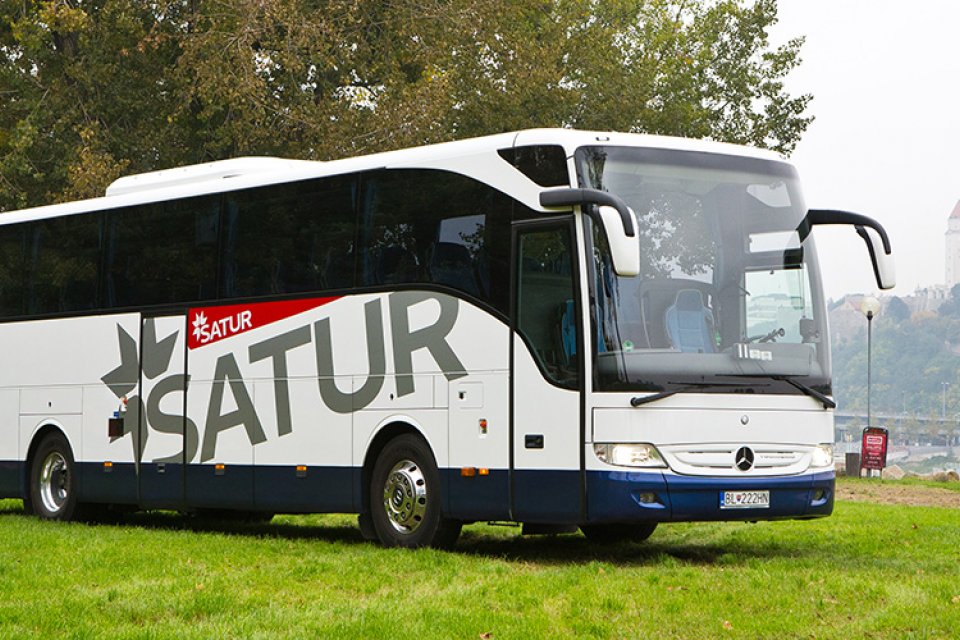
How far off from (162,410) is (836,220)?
7692 millimetres

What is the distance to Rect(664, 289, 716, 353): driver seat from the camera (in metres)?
13.4

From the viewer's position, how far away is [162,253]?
60.1 ft

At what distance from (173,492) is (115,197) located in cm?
373

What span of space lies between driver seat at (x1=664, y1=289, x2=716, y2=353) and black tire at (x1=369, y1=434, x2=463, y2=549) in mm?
2580

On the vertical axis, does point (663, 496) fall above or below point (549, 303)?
below

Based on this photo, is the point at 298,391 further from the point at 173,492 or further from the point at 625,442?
the point at 625,442

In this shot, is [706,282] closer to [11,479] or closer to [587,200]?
[587,200]

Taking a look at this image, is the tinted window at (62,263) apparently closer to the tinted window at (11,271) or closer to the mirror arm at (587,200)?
the tinted window at (11,271)

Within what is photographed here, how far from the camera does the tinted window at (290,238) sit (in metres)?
15.9

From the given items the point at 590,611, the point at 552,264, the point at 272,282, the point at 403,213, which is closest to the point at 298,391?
the point at 272,282

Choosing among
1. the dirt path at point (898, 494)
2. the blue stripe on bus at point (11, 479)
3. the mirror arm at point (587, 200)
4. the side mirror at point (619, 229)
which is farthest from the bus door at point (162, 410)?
the dirt path at point (898, 494)

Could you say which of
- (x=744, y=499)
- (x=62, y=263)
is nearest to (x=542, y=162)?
(x=744, y=499)

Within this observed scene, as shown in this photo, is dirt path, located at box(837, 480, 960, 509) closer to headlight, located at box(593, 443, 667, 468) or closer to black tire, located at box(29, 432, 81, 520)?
headlight, located at box(593, 443, 667, 468)

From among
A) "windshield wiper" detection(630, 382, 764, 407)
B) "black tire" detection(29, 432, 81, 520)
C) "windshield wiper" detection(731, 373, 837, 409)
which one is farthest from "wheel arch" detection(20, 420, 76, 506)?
"windshield wiper" detection(731, 373, 837, 409)
